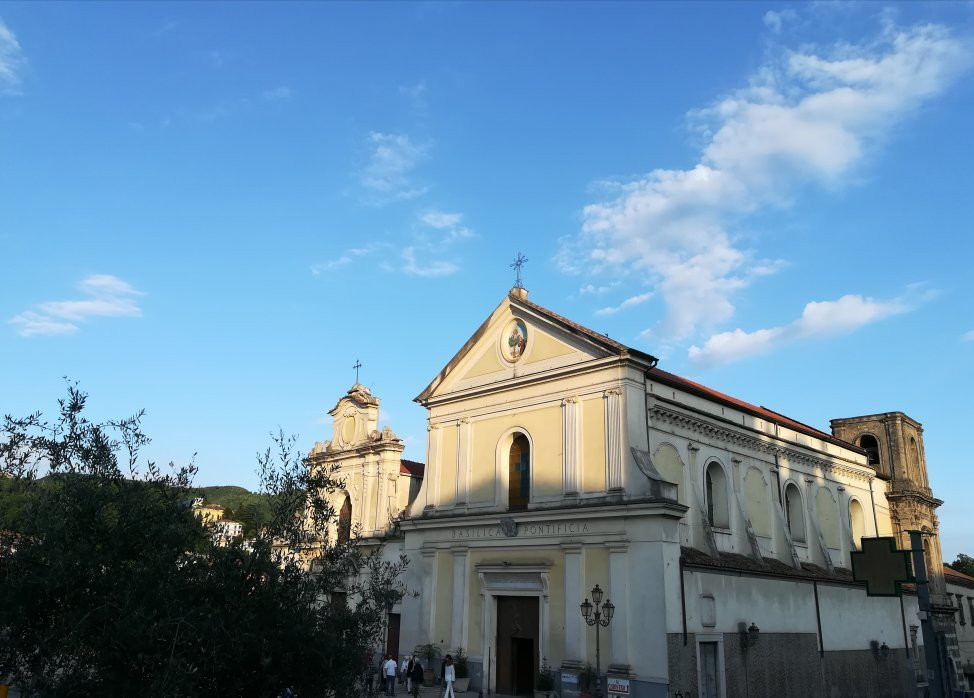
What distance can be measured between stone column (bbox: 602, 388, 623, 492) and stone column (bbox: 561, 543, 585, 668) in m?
2.25

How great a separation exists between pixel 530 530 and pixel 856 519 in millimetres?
19685

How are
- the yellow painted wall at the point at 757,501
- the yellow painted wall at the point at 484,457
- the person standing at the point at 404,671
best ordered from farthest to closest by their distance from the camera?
the yellow painted wall at the point at 757,501, the yellow painted wall at the point at 484,457, the person standing at the point at 404,671

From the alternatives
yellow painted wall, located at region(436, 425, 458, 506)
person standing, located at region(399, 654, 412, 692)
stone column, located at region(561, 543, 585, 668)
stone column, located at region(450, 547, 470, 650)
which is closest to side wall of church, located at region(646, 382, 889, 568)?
stone column, located at region(561, 543, 585, 668)

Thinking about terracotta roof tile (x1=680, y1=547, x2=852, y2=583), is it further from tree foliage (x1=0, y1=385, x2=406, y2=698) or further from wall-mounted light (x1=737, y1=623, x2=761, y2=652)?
tree foliage (x1=0, y1=385, x2=406, y2=698)

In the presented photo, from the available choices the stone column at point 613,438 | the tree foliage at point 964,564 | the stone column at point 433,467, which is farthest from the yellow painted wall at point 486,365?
the tree foliage at point 964,564

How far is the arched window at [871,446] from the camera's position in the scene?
135 feet

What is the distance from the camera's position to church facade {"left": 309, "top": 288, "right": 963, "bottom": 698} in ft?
74.6

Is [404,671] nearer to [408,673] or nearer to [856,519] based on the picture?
[408,673]

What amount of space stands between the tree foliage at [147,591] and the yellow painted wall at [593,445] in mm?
13866

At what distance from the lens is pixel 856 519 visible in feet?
121

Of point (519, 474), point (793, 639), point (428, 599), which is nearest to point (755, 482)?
point (793, 639)

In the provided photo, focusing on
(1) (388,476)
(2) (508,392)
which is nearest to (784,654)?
(2) (508,392)

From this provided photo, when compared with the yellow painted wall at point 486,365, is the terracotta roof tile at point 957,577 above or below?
below

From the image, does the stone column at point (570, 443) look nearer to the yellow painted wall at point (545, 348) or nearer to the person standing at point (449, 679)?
the yellow painted wall at point (545, 348)
